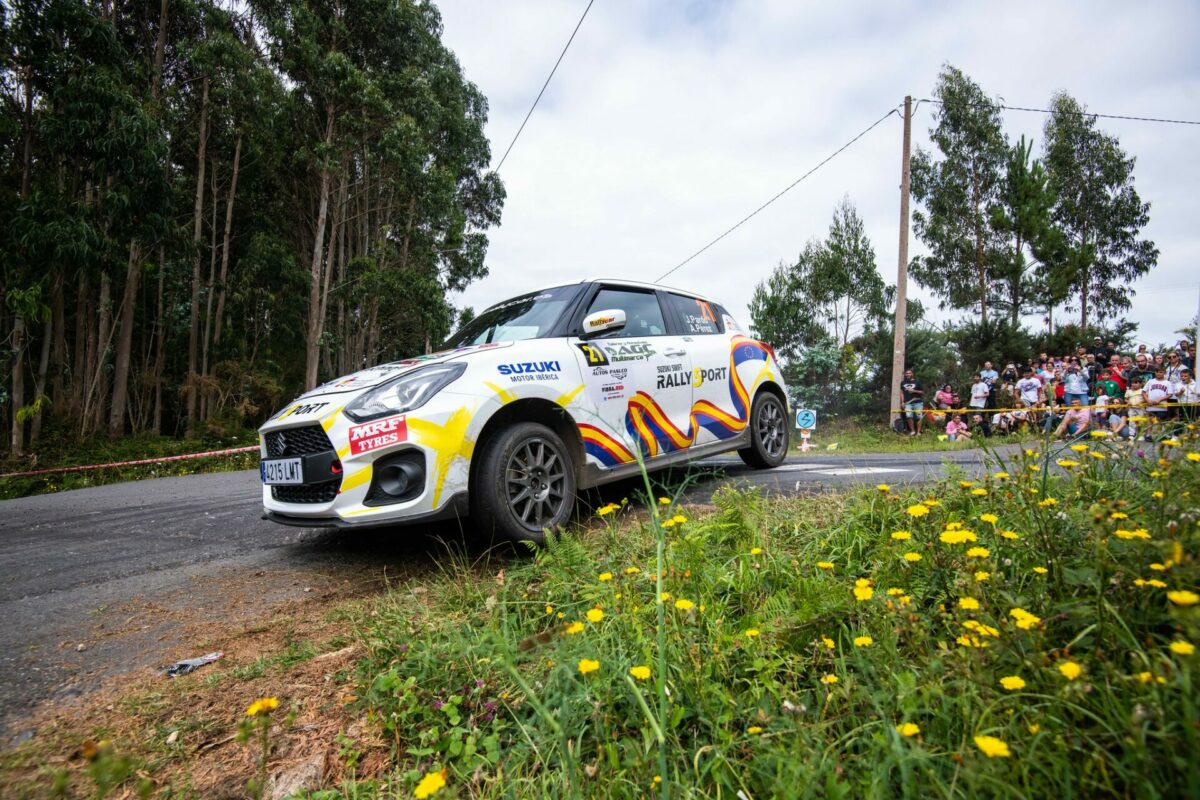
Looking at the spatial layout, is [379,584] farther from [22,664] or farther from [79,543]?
[79,543]

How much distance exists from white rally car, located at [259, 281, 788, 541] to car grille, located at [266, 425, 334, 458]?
1 centimetres

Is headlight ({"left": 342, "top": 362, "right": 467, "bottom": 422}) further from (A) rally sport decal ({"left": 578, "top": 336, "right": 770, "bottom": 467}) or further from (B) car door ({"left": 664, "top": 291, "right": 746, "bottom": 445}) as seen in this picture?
(B) car door ({"left": 664, "top": 291, "right": 746, "bottom": 445})

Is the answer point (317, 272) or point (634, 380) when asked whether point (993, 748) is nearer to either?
point (634, 380)

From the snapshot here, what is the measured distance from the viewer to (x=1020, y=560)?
1.75 m

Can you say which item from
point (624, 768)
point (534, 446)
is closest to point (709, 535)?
point (534, 446)

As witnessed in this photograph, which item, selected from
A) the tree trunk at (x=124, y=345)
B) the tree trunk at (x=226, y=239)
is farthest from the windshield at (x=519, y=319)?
the tree trunk at (x=226, y=239)

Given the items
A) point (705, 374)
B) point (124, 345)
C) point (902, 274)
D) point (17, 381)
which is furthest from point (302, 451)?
point (124, 345)

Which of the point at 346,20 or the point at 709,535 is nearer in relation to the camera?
the point at 709,535

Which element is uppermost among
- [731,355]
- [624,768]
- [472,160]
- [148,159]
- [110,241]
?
[472,160]

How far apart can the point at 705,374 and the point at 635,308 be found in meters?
0.77

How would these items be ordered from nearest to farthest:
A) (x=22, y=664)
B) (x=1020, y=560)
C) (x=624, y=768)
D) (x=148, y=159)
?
(x=624, y=768)
(x=1020, y=560)
(x=22, y=664)
(x=148, y=159)

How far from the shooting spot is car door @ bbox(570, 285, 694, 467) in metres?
3.54

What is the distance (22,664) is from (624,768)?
2.46 m

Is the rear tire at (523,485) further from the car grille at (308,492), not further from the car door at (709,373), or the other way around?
the car door at (709,373)
